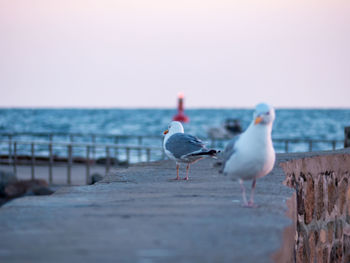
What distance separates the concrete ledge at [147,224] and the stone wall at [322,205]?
0.47m

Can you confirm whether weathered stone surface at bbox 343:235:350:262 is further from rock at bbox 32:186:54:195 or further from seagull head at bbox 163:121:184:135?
rock at bbox 32:186:54:195

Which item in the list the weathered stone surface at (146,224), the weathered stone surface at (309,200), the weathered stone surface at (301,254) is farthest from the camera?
the weathered stone surface at (309,200)

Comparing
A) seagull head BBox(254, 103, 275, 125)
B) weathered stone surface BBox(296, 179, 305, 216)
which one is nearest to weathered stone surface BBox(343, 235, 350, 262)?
weathered stone surface BBox(296, 179, 305, 216)

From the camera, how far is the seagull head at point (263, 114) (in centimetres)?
Result: 360

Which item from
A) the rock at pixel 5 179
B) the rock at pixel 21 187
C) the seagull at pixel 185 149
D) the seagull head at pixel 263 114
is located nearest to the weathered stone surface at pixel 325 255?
the seagull at pixel 185 149

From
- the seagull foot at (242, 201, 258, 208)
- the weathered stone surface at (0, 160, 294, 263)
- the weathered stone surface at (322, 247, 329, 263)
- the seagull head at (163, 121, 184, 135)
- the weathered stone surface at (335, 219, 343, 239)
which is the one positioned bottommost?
the weathered stone surface at (322, 247, 329, 263)

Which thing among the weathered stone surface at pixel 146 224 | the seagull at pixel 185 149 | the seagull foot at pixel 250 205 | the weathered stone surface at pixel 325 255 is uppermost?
the seagull at pixel 185 149

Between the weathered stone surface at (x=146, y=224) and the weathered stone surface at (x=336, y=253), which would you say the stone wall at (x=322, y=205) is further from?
the weathered stone surface at (x=146, y=224)

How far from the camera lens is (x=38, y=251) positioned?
110 inches

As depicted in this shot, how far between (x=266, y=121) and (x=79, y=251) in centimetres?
148

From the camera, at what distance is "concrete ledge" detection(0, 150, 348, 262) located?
2.74 m

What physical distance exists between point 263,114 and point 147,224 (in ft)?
3.27

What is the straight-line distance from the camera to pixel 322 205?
558 cm

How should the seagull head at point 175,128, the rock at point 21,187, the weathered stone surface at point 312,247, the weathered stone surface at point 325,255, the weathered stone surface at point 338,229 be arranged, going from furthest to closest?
the rock at point 21,187, the seagull head at point 175,128, the weathered stone surface at point 338,229, the weathered stone surface at point 325,255, the weathered stone surface at point 312,247
